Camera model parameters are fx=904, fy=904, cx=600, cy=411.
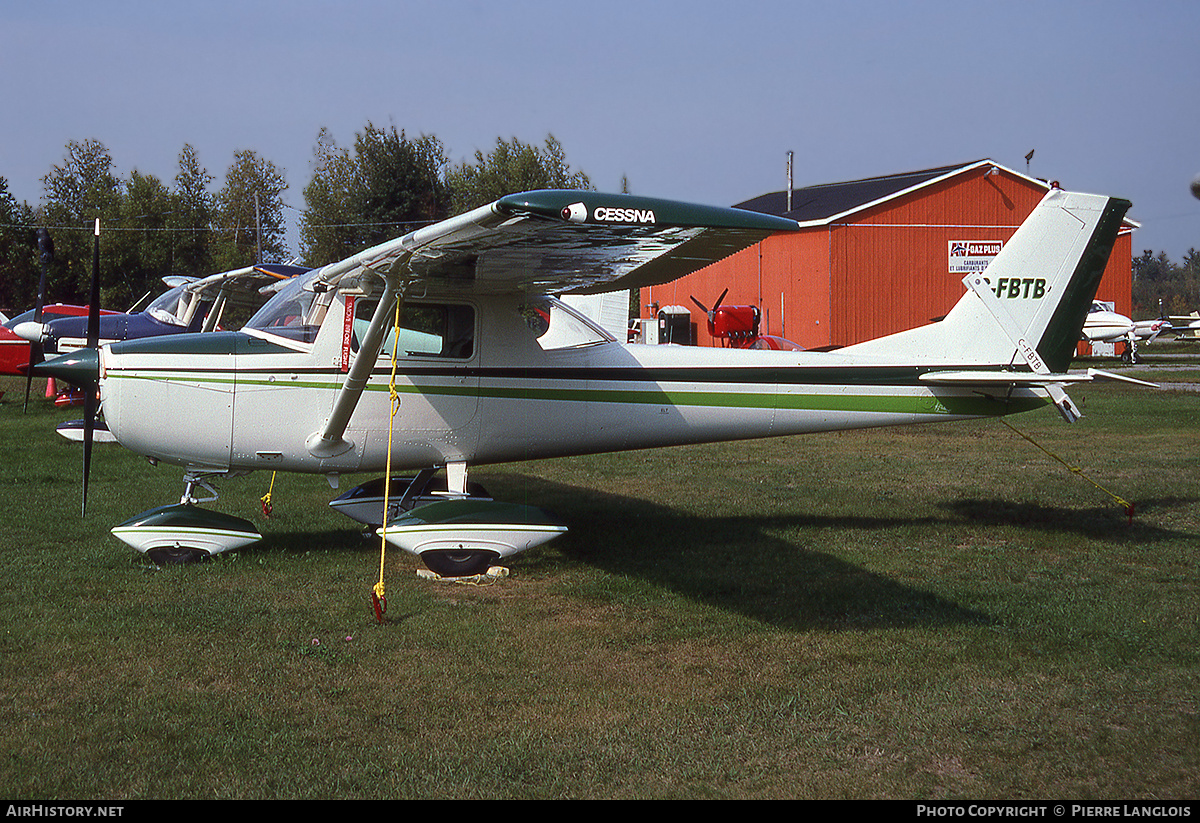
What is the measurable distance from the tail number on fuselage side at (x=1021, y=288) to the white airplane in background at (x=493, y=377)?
0.06ft

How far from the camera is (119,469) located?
37.8 feet

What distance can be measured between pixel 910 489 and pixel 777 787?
7.36 meters

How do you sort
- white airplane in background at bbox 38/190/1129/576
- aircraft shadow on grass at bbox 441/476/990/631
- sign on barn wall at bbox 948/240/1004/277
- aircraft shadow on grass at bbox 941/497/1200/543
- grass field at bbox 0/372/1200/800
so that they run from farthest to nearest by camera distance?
sign on barn wall at bbox 948/240/1004/277 → aircraft shadow on grass at bbox 941/497/1200/543 → white airplane in background at bbox 38/190/1129/576 → aircraft shadow on grass at bbox 441/476/990/631 → grass field at bbox 0/372/1200/800

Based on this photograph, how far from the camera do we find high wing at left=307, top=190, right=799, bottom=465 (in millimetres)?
4324

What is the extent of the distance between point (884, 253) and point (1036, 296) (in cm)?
2259

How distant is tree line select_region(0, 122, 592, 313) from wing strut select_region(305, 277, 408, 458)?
3613cm

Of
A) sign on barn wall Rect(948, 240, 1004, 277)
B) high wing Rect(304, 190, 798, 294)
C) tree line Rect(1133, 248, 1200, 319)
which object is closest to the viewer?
high wing Rect(304, 190, 798, 294)

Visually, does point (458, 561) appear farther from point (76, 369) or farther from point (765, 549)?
point (76, 369)

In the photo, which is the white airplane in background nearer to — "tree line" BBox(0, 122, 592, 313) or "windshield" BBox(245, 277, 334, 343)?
"windshield" BBox(245, 277, 334, 343)

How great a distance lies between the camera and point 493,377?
742 cm

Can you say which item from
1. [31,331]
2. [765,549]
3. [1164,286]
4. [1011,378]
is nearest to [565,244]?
[765,549]

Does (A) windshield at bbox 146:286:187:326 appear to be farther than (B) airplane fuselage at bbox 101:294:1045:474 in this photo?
Yes

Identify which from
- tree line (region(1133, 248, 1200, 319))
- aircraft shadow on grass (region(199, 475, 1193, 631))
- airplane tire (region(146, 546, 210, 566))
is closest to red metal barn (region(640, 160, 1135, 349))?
aircraft shadow on grass (region(199, 475, 1193, 631))
